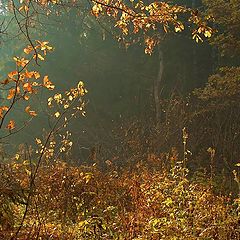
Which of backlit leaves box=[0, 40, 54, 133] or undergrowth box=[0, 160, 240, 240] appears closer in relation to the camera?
backlit leaves box=[0, 40, 54, 133]

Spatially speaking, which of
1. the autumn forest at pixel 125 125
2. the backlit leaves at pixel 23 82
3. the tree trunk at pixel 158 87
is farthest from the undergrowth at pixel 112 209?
the tree trunk at pixel 158 87

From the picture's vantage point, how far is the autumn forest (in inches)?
167

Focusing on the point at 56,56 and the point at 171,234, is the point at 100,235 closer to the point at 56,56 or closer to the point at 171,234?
the point at 171,234

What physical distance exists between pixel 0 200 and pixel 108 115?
12882mm

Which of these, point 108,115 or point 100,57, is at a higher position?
point 100,57

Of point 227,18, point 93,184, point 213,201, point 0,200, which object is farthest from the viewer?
point 227,18

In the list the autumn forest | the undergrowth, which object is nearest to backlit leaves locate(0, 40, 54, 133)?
the autumn forest

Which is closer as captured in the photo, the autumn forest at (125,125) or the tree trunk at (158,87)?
the autumn forest at (125,125)

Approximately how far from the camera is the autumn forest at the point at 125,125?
4.23m

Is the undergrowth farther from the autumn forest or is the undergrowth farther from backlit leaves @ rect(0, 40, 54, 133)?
backlit leaves @ rect(0, 40, 54, 133)

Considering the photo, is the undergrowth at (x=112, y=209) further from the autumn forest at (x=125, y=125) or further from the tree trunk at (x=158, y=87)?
the tree trunk at (x=158, y=87)

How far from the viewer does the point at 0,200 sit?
344 cm

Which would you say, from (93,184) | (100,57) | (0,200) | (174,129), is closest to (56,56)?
(100,57)

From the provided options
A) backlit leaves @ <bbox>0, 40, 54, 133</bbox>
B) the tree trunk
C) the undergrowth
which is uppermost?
the tree trunk
